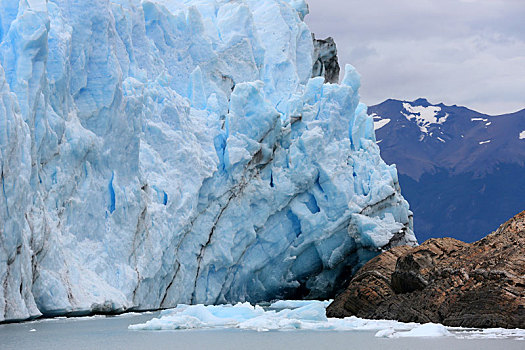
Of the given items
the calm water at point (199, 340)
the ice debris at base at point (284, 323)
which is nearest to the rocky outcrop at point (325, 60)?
the ice debris at base at point (284, 323)

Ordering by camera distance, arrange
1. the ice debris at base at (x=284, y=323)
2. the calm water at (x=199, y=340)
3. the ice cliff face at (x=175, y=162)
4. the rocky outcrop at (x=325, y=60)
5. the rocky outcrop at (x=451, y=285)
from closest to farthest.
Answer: the calm water at (x=199, y=340) < the ice debris at base at (x=284, y=323) < the rocky outcrop at (x=451, y=285) < the ice cliff face at (x=175, y=162) < the rocky outcrop at (x=325, y=60)

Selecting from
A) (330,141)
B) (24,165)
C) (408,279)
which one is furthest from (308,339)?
(330,141)

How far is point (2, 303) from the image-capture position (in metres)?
14.4

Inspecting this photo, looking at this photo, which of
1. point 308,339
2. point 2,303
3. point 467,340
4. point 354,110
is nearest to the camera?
point 467,340

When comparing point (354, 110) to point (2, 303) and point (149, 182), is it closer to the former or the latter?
point (149, 182)

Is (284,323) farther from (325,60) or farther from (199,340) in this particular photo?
(325,60)

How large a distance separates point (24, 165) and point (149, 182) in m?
5.80

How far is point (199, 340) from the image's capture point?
13.2 m

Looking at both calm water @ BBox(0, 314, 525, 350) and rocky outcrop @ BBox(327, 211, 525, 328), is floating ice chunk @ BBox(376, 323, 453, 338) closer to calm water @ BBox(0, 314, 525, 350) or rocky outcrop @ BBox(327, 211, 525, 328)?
calm water @ BBox(0, 314, 525, 350)

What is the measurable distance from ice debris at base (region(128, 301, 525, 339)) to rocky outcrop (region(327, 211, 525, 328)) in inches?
19.6

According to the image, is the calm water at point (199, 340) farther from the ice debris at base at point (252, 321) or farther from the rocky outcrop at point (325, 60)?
the rocky outcrop at point (325, 60)

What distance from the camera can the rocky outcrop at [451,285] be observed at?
14.6 meters

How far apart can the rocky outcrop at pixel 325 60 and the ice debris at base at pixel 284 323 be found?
14.9 m

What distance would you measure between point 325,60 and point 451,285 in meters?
17.1
